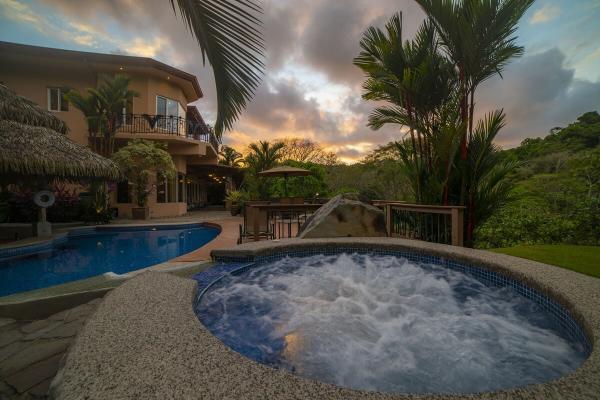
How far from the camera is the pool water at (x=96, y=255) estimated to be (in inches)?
206

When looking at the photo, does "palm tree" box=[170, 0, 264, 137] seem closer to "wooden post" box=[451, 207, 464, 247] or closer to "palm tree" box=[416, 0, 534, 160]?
"wooden post" box=[451, 207, 464, 247]

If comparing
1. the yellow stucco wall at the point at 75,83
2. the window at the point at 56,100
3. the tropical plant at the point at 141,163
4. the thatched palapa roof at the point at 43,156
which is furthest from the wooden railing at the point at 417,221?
the window at the point at 56,100

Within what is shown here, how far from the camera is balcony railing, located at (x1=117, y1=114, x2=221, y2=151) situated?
45.9ft

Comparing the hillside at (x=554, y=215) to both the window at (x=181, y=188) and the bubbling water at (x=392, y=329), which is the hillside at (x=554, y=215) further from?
the window at (x=181, y=188)

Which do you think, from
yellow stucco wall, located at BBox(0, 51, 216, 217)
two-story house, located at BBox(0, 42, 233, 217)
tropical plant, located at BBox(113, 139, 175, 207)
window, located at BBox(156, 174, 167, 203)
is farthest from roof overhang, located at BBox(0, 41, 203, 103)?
window, located at BBox(156, 174, 167, 203)

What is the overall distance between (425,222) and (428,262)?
1368 millimetres

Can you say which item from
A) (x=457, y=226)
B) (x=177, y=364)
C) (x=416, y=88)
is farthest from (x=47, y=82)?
(x=457, y=226)

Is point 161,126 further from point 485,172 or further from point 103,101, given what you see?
point 485,172

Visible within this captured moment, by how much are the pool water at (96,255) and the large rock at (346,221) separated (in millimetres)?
3636

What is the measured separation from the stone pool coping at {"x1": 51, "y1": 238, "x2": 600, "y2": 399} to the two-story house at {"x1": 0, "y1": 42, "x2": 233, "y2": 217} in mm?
12864

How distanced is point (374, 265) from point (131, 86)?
1523cm

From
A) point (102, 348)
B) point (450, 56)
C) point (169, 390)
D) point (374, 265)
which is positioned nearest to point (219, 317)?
point (102, 348)

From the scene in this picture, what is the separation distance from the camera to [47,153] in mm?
8469

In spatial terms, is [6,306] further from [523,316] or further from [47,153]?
[47,153]
